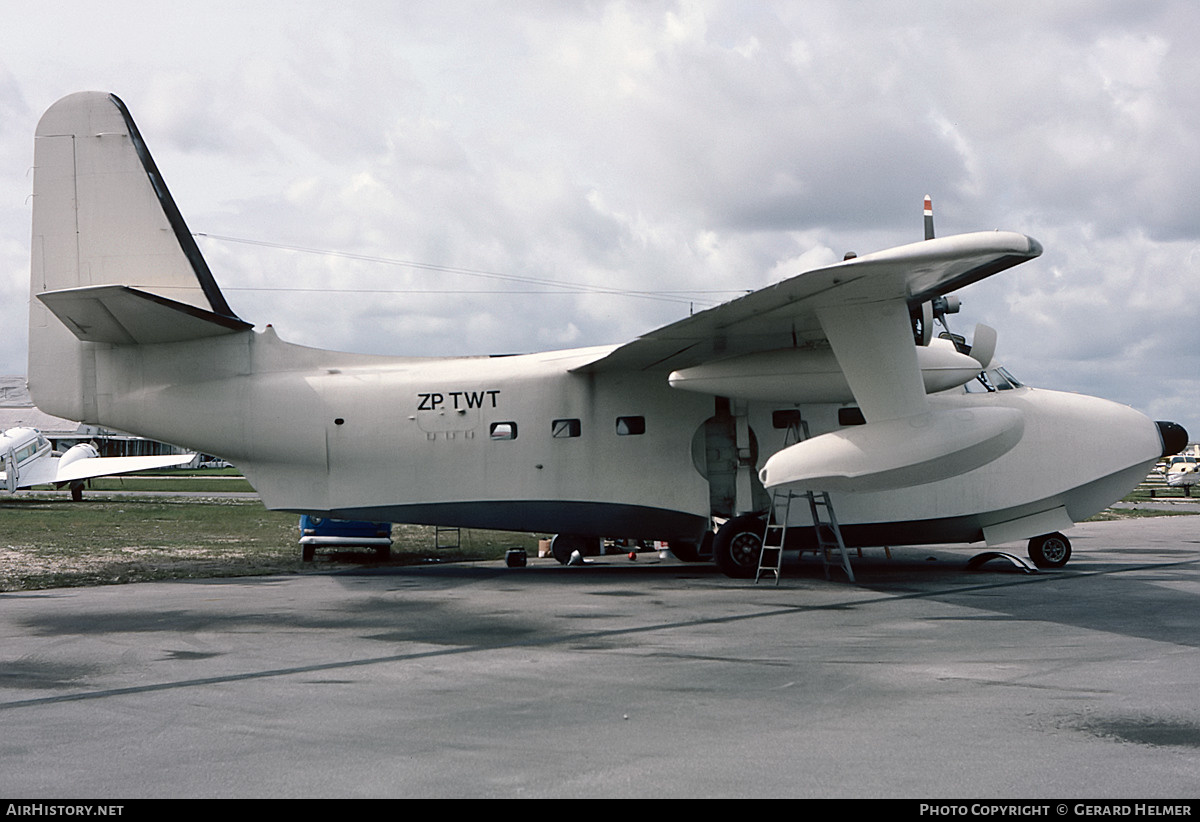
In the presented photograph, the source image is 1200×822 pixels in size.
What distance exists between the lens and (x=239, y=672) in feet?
25.7

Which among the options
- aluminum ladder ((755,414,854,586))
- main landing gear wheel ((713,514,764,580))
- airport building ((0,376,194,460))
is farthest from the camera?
airport building ((0,376,194,460))

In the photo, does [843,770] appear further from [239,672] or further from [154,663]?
[154,663]

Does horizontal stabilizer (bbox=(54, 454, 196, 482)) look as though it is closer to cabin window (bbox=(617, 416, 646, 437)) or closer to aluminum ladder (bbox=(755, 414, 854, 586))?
cabin window (bbox=(617, 416, 646, 437))

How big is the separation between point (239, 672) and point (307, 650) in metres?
1.06

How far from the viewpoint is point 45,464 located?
43062 mm

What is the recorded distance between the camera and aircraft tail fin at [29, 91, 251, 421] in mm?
14930

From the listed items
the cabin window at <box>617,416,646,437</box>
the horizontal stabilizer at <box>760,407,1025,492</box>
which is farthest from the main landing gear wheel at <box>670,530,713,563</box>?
the horizontal stabilizer at <box>760,407,1025,492</box>

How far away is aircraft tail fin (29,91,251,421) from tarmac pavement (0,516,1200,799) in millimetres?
3813

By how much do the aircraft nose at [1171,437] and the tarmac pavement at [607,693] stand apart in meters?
3.12

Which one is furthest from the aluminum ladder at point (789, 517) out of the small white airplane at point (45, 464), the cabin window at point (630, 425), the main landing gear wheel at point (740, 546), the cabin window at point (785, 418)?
the small white airplane at point (45, 464)

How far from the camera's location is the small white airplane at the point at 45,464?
40938 mm

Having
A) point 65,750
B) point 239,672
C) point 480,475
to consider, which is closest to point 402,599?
point 480,475

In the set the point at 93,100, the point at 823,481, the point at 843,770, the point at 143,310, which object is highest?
the point at 93,100

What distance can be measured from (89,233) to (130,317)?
1981 millimetres
